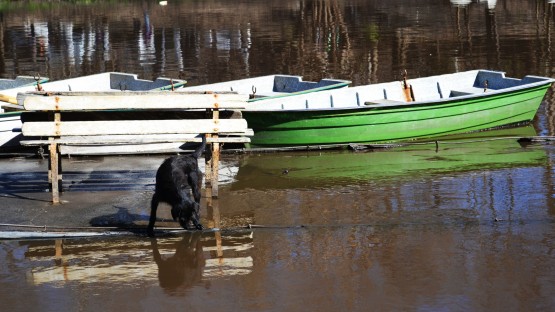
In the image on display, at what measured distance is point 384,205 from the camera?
11773mm

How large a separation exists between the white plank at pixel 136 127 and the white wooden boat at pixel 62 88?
3.29 meters

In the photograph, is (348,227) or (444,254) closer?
(444,254)

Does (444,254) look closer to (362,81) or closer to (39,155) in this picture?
(39,155)

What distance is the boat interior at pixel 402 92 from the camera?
51.6 feet

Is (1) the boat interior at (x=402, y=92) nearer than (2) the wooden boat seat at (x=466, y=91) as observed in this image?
Yes

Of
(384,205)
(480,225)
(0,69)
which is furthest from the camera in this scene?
(0,69)

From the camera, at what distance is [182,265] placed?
9.68 meters

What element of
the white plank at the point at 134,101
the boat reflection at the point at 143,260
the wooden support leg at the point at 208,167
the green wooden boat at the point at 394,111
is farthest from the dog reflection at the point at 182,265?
the green wooden boat at the point at 394,111

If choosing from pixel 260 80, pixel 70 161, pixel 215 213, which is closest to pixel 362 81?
pixel 260 80

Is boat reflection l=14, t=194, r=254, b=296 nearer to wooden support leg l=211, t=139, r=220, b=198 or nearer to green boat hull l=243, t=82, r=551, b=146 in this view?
wooden support leg l=211, t=139, r=220, b=198

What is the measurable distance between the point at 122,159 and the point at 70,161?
2.62ft

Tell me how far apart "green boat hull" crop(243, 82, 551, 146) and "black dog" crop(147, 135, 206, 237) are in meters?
4.26

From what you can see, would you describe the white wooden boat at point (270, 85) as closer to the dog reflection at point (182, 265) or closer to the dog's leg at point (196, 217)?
the dog's leg at point (196, 217)

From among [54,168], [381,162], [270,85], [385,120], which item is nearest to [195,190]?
[54,168]
